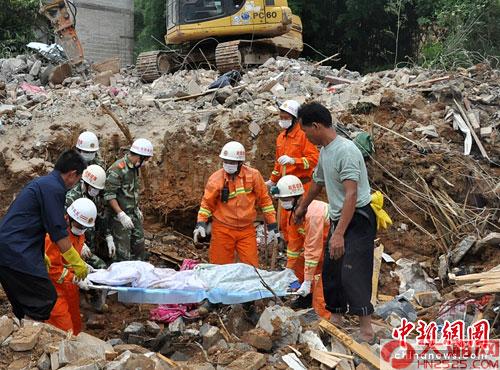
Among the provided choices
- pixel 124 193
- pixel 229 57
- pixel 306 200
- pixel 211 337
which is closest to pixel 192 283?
pixel 211 337

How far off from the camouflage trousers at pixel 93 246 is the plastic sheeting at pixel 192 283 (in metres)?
0.87

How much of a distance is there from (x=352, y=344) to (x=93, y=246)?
12.8ft

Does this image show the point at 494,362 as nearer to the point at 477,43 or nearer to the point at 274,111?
the point at 274,111

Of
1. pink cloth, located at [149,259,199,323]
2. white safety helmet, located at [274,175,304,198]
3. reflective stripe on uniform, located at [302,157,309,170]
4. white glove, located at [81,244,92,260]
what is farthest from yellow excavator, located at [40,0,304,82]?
pink cloth, located at [149,259,199,323]

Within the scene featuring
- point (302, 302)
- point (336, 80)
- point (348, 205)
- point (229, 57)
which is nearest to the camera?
point (348, 205)

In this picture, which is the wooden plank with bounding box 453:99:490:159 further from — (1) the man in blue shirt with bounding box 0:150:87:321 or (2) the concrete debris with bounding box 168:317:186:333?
(1) the man in blue shirt with bounding box 0:150:87:321

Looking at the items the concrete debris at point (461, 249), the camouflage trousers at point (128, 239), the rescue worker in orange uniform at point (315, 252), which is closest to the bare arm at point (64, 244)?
the rescue worker in orange uniform at point (315, 252)

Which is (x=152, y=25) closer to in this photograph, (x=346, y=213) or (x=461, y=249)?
(x=461, y=249)

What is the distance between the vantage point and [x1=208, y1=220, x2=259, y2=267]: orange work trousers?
711 cm

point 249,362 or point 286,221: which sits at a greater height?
point 249,362

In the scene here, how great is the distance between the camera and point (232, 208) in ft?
23.2

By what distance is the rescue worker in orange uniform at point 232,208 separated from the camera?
278 inches

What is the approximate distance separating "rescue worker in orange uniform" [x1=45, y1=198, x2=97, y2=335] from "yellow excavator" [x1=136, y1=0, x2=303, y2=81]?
858cm

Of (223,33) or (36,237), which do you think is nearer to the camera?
(36,237)
